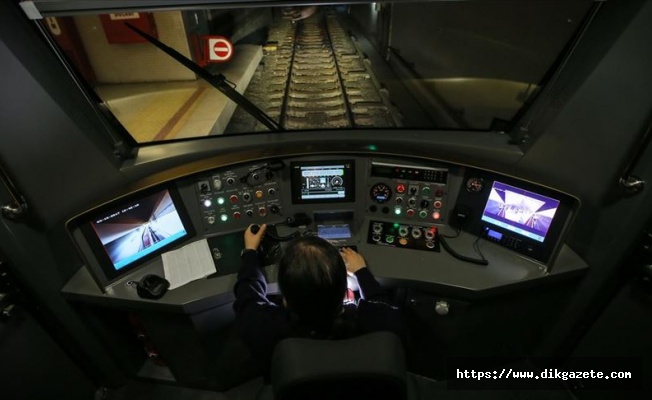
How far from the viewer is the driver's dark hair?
3.37 feet

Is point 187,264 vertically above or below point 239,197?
below

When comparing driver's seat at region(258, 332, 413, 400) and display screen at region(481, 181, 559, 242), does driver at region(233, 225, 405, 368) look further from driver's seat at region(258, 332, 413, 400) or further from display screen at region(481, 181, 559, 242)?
display screen at region(481, 181, 559, 242)

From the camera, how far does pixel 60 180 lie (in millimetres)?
1455

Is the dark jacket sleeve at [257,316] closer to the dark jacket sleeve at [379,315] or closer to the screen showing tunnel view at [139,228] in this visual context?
the dark jacket sleeve at [379,315]

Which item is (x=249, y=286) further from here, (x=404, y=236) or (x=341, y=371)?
(x=404, y=236)

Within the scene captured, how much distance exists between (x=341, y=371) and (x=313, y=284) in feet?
0.99

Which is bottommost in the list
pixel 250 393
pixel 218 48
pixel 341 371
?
pixel 250 393

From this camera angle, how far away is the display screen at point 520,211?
5.06ft

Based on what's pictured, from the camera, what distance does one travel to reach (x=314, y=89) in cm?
535

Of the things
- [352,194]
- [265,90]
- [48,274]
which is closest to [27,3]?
[48,274]

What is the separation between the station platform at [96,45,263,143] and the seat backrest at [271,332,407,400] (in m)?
2.29

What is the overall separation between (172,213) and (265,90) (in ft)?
13.2

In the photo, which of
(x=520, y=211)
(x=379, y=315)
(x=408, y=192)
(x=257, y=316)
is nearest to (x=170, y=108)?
(x=408, y=192)

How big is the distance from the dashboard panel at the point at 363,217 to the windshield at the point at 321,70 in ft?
1.19
